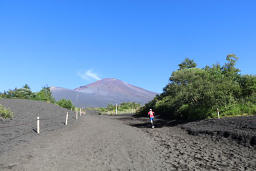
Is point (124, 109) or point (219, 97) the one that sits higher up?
point (219, 97)

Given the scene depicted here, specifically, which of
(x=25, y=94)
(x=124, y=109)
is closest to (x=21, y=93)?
(x=25, y=94)

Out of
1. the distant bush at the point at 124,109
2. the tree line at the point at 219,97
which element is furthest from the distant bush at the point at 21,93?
the tree line at the point at 219,97

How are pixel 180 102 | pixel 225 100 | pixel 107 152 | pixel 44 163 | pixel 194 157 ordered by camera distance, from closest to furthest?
pixel 44 163
pixel 194 157
pixel 107 152
pixel 225 100
pixel 180 102

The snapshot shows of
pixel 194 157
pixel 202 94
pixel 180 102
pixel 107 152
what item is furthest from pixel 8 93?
pixel 194 157

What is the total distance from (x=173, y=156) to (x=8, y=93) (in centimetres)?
5027

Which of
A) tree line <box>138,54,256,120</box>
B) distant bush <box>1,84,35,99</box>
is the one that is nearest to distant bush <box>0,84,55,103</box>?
distant bush <box>1,84,35,99</box>

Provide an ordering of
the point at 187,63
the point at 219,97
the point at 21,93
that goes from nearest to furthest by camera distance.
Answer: the point at 219,97 < the point at 21,93 < the point at 187,63

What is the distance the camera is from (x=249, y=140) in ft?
38.4

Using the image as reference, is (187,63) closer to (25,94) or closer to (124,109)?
(124,109)

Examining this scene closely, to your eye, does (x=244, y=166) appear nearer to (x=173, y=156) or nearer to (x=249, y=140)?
(x=173, y=156)

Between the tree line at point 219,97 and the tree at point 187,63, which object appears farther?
the tree at point 187,63

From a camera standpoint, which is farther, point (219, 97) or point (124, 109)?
point (124, 109)

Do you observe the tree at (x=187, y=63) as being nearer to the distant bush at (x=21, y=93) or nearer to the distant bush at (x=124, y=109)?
the distant bush at (x=124, y=109)

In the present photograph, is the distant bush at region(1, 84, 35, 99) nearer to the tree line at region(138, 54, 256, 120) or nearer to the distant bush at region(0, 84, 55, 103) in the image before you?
the distant bush at region(0, 84, 55, 103)
